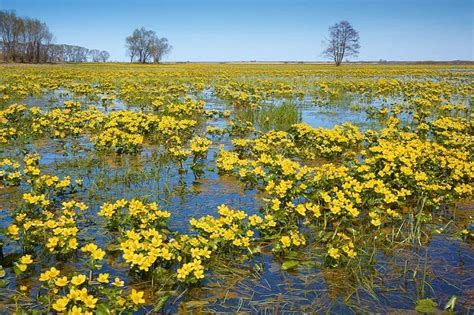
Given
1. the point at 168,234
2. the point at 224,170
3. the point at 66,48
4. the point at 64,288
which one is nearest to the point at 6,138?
the point at 224,170

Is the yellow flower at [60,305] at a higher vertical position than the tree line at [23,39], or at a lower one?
lower

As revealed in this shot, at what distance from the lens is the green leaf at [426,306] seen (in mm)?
3199

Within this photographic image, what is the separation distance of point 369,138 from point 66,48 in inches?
5157

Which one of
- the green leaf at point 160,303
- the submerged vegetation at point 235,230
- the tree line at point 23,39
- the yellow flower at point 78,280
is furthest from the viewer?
the tree line at point 23,39

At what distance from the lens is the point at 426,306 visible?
3215 mm

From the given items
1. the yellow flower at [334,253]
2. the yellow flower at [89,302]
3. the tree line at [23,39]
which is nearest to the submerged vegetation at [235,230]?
the yellow flower at [89,302]

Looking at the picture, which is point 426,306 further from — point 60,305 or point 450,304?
point 60,305

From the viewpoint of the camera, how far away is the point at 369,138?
8672 mm

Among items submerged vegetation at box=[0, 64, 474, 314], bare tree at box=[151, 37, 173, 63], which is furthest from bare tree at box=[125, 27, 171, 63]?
submerged vegetation at box=[0, 64, 474, 314]

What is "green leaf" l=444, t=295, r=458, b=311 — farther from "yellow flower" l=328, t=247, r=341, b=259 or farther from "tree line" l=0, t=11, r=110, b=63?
"tree line" l=0, t=11, r=110, b=63

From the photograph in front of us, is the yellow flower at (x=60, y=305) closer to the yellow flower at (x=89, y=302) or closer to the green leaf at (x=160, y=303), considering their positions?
the yellow flower at (x=89, y=302)

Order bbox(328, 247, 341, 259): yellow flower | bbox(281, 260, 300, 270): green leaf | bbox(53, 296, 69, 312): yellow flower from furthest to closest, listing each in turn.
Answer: bbox(281, 260, 300, 270): green leaf
bbox(328, 247, 341, 259): yellow flower
bbox(53, 296, 69, 312): yellow flower

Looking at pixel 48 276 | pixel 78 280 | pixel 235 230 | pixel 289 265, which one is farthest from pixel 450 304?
pixel 48 276

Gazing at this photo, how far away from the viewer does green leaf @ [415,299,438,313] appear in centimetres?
320
